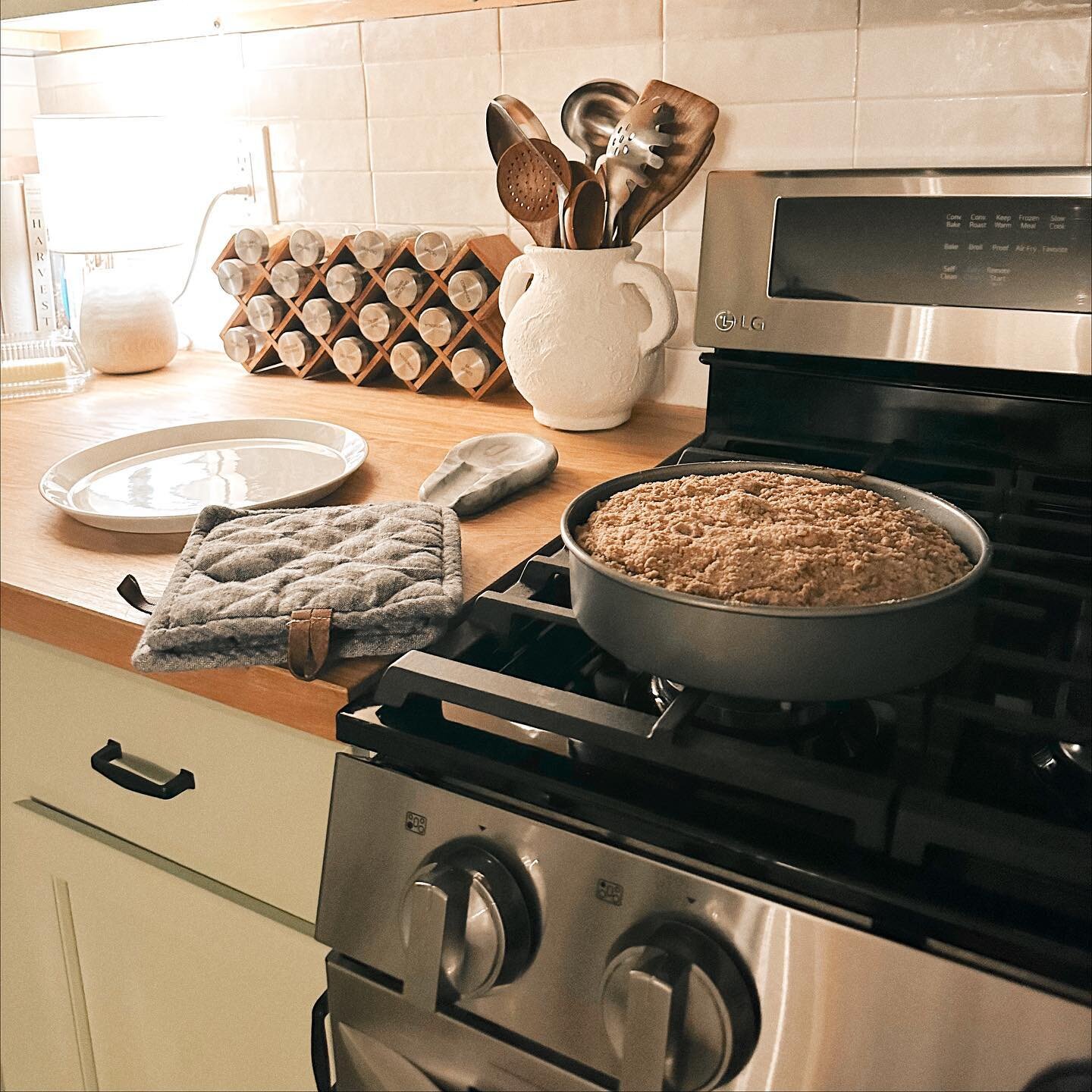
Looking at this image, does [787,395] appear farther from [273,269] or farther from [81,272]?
[81,272]

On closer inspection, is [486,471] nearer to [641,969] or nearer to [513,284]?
[513,284]

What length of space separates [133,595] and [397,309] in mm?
783

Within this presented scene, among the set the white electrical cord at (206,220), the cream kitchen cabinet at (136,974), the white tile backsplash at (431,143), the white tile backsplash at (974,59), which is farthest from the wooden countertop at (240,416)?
the white tile backsplash at (974,59)

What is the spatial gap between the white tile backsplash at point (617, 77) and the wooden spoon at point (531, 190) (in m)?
0.21

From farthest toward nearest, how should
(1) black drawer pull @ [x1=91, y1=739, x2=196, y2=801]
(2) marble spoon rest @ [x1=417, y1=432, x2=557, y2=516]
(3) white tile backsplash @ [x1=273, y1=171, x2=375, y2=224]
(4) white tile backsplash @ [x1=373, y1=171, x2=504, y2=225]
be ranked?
1. (3) white tile backsplash @ [x1=273, y1=171, x2=375, y2=224]
2. (4) white tile backsplash @ [x1=373, y1=171, x2=504, y2=225]
3. (2) marble spoon rest @ [x1=417, y1=432, x2=557, y2=516]
4. (1) black drawer pull @ [x1=91, y1=739, x2=196, y2=801]

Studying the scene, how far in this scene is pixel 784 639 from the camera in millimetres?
538

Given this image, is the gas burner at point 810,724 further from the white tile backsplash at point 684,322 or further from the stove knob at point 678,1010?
the white tile backsplash at point 684,322

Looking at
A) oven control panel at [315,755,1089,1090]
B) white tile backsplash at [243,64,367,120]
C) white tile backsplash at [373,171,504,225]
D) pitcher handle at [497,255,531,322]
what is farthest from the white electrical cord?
oven control panel at [315,755,1089,1090]

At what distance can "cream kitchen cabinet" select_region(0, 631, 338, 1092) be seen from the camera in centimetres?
83

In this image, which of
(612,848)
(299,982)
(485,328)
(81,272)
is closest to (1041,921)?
(612,848)

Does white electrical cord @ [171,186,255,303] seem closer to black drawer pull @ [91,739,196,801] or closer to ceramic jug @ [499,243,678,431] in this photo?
ceramic jug @ [499,243,678,431]

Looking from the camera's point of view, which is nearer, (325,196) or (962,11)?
(962,11)

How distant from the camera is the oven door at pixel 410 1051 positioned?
642mm

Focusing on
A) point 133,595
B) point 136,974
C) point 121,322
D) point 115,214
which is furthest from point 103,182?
point 136,974
